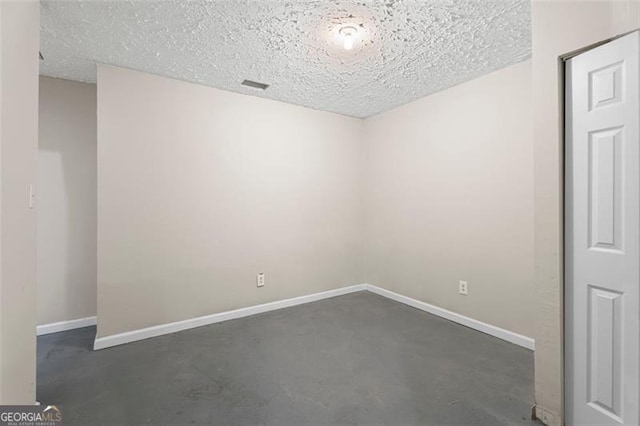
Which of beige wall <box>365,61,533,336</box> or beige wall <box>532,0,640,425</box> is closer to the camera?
beige wall <box>532,0,640,425</box>

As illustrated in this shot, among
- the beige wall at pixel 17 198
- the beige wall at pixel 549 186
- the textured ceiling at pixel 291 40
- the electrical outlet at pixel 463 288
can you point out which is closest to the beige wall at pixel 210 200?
the textured ceiling at pixel 291 40

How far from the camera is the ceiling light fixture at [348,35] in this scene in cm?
197

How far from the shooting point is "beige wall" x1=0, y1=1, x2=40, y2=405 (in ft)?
4.06

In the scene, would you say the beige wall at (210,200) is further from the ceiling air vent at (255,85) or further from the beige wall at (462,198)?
the beige wall at (462,198)

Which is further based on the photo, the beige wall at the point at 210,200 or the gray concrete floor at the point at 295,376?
the beige wall at the point at 210,200

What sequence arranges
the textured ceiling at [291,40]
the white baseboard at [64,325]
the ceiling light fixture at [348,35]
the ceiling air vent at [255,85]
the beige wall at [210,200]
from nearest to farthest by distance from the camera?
the textured ceiling at [291,40] < the ceiling light fixture at [348,35] < the beige wall at [210,200] < the white baseboard at [64,325] < the ceiling air vent at [255,85]

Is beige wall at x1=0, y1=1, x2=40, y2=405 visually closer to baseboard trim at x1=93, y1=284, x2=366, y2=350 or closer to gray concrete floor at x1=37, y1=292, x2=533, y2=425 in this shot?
gray concrete floor at x1=37, y1=292, x2=533, y2=425

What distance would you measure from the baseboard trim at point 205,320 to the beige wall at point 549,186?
2.45 meters

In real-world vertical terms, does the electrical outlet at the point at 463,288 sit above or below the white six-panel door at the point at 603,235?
below

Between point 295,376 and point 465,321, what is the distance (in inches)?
71.9

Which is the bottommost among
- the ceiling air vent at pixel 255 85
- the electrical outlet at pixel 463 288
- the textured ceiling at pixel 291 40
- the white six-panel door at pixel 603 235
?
the electrical outlet at pixel 463 288

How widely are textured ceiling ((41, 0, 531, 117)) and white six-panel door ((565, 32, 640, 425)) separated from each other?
80cm

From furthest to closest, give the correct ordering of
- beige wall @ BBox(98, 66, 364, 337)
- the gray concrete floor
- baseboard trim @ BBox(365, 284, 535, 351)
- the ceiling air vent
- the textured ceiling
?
the ceiling air vent, beige wall @ BBox(98, 66, 364, 337), baseboard trim @ BBox(365, 284, 535, 351), the textured ceiling, the gray concrete floor

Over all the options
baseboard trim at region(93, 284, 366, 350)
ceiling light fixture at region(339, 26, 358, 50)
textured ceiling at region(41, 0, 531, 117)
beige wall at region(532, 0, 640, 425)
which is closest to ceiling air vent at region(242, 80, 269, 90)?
textured ceiling at region(41, 0, 531, 117)
